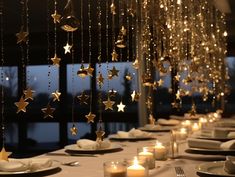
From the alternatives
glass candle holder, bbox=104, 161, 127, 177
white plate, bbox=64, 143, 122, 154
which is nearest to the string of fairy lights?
white plate, bbox=64, 143, 122, 154

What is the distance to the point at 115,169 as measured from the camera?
147 cm

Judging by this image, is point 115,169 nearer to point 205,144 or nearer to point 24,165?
point 24,165

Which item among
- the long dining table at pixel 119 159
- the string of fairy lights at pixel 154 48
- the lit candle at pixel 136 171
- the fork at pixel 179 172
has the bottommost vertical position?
the long dining table at pixel 119 159

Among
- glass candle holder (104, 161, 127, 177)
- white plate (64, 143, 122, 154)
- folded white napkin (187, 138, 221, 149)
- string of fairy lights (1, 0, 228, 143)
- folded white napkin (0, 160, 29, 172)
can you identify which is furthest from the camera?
white plate (64, 143, 122, 154)

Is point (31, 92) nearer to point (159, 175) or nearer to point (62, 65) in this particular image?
point (159, 175)

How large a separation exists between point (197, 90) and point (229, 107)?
10.6 feet

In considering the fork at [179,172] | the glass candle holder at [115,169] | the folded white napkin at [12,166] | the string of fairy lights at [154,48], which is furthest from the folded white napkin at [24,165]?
the fork at [179,172]

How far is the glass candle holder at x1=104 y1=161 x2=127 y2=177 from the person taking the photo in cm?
147

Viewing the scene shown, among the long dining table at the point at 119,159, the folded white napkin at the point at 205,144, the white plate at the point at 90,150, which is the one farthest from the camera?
the white plate at the point at 90,150

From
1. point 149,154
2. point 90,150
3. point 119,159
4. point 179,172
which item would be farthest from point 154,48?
point 179,172

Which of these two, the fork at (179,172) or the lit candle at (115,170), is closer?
the lit candle at (115,170)

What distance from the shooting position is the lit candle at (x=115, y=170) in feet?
4.83

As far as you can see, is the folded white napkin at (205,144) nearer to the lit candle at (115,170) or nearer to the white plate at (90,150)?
the white plate at (90,150)

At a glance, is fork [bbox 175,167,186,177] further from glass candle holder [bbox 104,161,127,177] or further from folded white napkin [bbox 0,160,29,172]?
folded white napkin [bbox 0,160,29,172]
